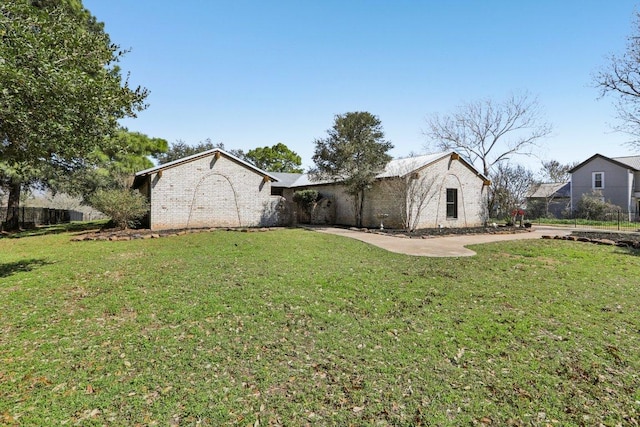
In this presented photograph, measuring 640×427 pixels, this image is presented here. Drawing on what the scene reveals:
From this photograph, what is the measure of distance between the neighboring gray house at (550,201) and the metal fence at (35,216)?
3733 centimetres

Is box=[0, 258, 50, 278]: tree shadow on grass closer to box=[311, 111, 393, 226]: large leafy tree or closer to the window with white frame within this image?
box=[311, 111, 393, 226]: large leafy tree

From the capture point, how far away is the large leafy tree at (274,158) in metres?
46.0

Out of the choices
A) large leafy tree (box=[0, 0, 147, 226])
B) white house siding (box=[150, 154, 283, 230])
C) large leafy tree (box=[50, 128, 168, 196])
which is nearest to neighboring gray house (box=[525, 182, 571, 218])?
white house siding (box=[150, 154, 283, 230])

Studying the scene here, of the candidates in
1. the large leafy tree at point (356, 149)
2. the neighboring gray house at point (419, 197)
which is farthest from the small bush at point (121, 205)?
the large leafy tree at point (356, 149)

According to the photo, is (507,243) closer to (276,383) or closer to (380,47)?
(380,47)

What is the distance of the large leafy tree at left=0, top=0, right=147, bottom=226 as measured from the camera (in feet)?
18.1

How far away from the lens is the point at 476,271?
7457 millimetres

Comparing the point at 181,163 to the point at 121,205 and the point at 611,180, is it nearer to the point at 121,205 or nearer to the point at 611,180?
the point at 121,205

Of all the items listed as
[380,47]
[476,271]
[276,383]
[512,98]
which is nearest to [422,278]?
[476,271]

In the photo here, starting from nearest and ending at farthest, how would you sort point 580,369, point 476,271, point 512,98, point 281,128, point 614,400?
point 614,400 < point 580,369 < point 476,271 < point 281,128 < point 512,98

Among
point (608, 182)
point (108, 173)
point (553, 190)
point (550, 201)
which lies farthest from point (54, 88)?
point (553, 190)

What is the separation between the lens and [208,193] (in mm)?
15969

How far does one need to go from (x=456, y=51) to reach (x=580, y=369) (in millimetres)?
12944

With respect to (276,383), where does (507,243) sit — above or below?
above
